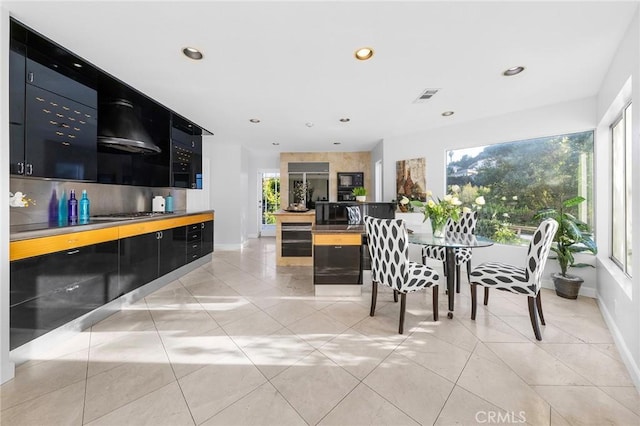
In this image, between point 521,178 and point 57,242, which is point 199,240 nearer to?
point 57,242

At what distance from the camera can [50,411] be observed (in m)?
1.44

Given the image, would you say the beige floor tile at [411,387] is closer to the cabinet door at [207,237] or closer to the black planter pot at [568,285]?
the black planter pot at [568,285]

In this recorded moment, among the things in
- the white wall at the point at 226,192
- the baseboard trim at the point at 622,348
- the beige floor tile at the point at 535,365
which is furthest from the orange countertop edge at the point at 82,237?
the baseboard trim at the point at 622,348

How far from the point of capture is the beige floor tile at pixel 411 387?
4.76 feet

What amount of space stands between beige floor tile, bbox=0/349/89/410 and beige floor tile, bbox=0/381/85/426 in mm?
57

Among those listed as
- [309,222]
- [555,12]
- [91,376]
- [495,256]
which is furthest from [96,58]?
[495,256]

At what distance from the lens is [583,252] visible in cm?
317

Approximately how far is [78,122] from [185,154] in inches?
72.0

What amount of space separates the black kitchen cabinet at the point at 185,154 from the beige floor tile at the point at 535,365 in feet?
15.3

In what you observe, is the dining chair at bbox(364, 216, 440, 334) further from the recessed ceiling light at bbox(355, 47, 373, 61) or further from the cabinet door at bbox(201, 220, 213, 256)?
the cabinet door at bbox(201, 220, 213, 256)

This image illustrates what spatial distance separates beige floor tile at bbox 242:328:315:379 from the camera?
6.00 ft

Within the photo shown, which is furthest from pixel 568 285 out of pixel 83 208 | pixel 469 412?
pixel 83 208

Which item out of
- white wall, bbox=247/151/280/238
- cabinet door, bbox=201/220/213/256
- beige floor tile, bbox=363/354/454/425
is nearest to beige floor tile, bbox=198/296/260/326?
beige floor tile, bbox=363/354/454/425

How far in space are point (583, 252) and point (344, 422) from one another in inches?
147
